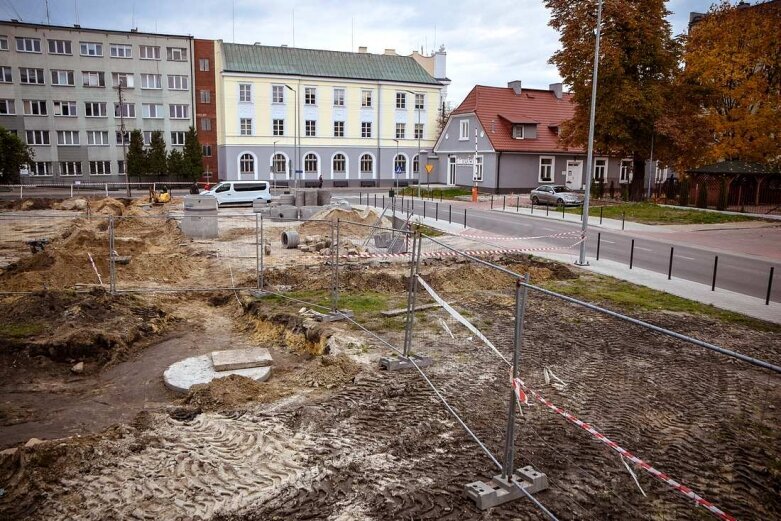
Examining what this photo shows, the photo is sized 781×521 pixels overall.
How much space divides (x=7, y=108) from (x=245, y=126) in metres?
24.3

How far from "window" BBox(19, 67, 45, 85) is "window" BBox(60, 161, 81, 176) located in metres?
8.51

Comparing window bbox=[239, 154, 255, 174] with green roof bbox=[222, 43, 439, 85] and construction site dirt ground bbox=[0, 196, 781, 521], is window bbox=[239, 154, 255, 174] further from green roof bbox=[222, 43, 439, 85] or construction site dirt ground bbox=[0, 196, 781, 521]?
construction site dirt ground bbox=[0, 196, 781, 521]

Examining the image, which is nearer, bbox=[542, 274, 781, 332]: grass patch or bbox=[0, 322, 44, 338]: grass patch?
bbox=[0, 322, 44, 338]: grass patch

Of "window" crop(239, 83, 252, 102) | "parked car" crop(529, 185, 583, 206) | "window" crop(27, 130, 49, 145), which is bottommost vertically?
"parked car" crop(529, 185, 583, 206)

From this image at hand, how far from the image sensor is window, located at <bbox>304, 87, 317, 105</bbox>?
6744 centimetres

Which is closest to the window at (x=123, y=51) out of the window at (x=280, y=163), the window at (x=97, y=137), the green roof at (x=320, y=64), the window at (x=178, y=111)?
the window at (x=178, y=111)

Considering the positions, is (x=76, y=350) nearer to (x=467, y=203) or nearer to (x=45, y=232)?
(x=45, y=232)

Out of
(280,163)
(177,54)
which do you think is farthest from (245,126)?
(177,54)

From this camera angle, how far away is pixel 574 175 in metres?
61.2

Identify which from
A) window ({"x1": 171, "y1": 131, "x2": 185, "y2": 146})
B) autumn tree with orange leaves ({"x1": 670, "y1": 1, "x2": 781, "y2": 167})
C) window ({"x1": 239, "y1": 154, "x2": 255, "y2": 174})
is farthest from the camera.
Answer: window ({"x1": 171, "y1": 131, "x2": 185, "y2": 146})

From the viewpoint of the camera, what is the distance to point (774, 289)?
1797 centimetres

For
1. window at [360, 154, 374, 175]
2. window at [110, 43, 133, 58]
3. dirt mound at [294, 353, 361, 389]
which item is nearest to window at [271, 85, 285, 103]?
window at [360, 154, 374, 175]

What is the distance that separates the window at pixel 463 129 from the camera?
61.0m

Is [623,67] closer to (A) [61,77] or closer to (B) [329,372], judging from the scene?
(B) [329,372]
